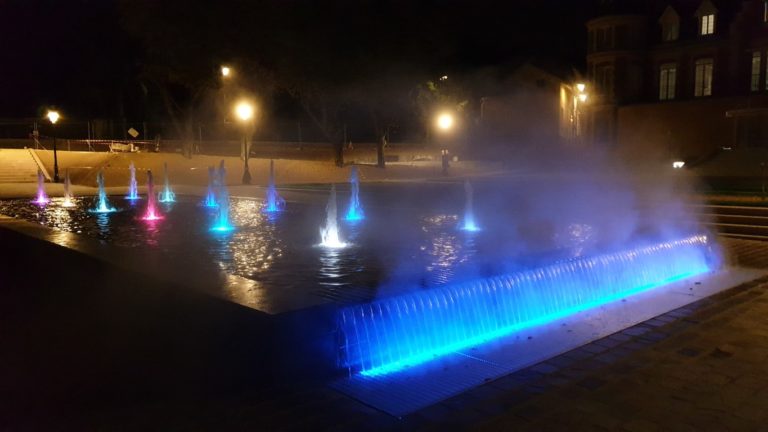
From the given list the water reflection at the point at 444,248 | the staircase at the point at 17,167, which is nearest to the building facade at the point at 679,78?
the water reflection at the point at 444,248

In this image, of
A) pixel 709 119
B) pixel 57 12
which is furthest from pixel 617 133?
pixel 57 12

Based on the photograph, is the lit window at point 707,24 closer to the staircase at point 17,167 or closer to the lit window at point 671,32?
the lit window at point 671,32

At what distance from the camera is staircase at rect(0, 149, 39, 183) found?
35022 mm

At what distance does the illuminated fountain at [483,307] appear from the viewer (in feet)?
20.9

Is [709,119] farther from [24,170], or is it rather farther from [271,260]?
[24,170]

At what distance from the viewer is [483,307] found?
773 cm

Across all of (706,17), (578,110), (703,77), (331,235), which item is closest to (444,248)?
(331,235)

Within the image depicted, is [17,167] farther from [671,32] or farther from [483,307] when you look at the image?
[671,32]

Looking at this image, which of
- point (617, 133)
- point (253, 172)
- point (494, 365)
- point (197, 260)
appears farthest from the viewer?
point (617, 133)

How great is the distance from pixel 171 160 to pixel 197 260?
33046mm

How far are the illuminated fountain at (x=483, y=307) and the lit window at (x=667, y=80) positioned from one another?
35103mm

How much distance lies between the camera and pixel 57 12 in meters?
61.6

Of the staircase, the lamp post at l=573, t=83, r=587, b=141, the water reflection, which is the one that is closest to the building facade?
the lamp post at l=573, t=83, r=587, b=141

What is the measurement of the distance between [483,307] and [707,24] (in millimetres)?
40002
